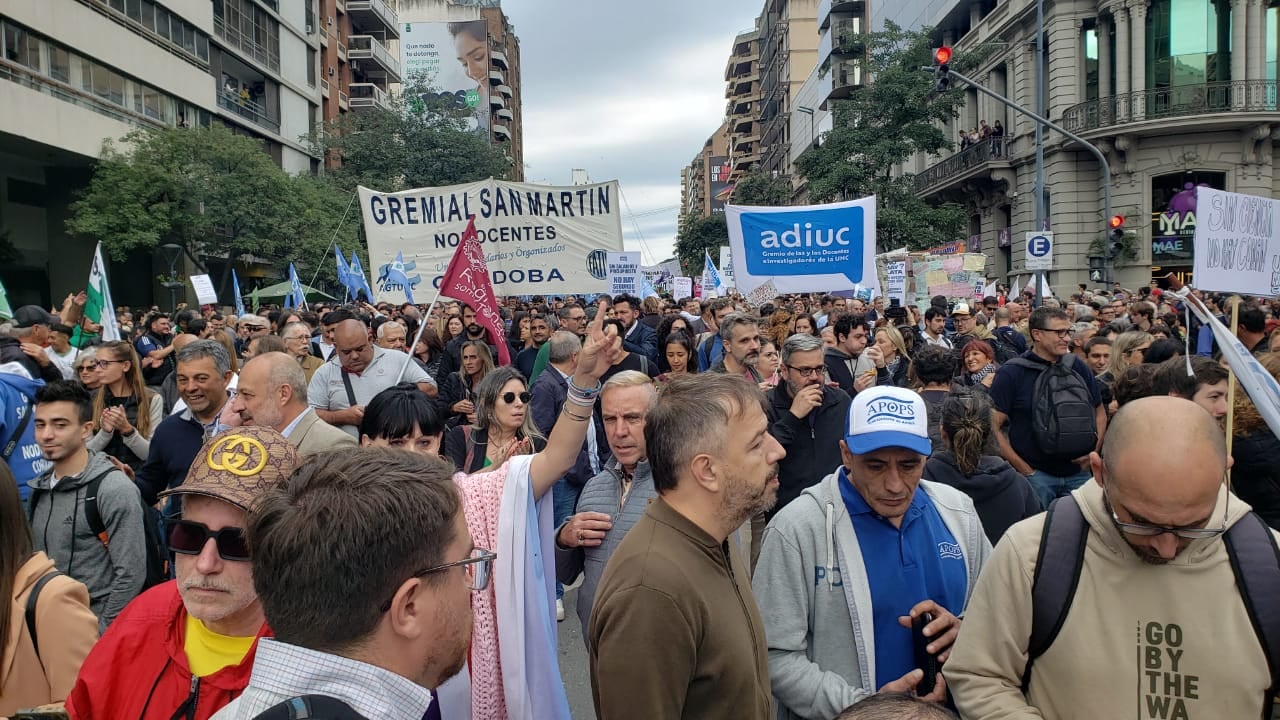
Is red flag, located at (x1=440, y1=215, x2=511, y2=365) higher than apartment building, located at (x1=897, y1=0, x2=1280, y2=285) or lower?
lower

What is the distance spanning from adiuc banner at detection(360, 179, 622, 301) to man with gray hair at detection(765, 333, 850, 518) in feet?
17.3

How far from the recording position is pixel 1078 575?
85.9 inches

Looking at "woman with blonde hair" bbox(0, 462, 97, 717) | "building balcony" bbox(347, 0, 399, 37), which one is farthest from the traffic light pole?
"building balcony" bbox(347, 0, 399, 37)

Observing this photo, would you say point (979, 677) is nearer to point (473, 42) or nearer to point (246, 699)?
point (246, 699)

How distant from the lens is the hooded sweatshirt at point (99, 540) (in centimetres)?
395

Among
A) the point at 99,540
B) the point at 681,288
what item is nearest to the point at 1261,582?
the point at 99,540

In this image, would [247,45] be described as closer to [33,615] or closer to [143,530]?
[143,530]

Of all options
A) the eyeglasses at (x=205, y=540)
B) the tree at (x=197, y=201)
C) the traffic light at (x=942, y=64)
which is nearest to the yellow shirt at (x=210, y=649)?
the eyeglasses at (x=205, y=540)

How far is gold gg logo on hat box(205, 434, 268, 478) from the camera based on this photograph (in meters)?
2.30

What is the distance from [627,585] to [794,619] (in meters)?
0.77

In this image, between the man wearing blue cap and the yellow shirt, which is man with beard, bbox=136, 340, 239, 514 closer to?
the yellow shirt

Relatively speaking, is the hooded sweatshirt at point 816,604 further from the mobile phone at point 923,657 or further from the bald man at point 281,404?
the bald man at point 281,404

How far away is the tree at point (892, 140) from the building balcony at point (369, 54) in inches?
1444

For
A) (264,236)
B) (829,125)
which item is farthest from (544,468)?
(829,125)
